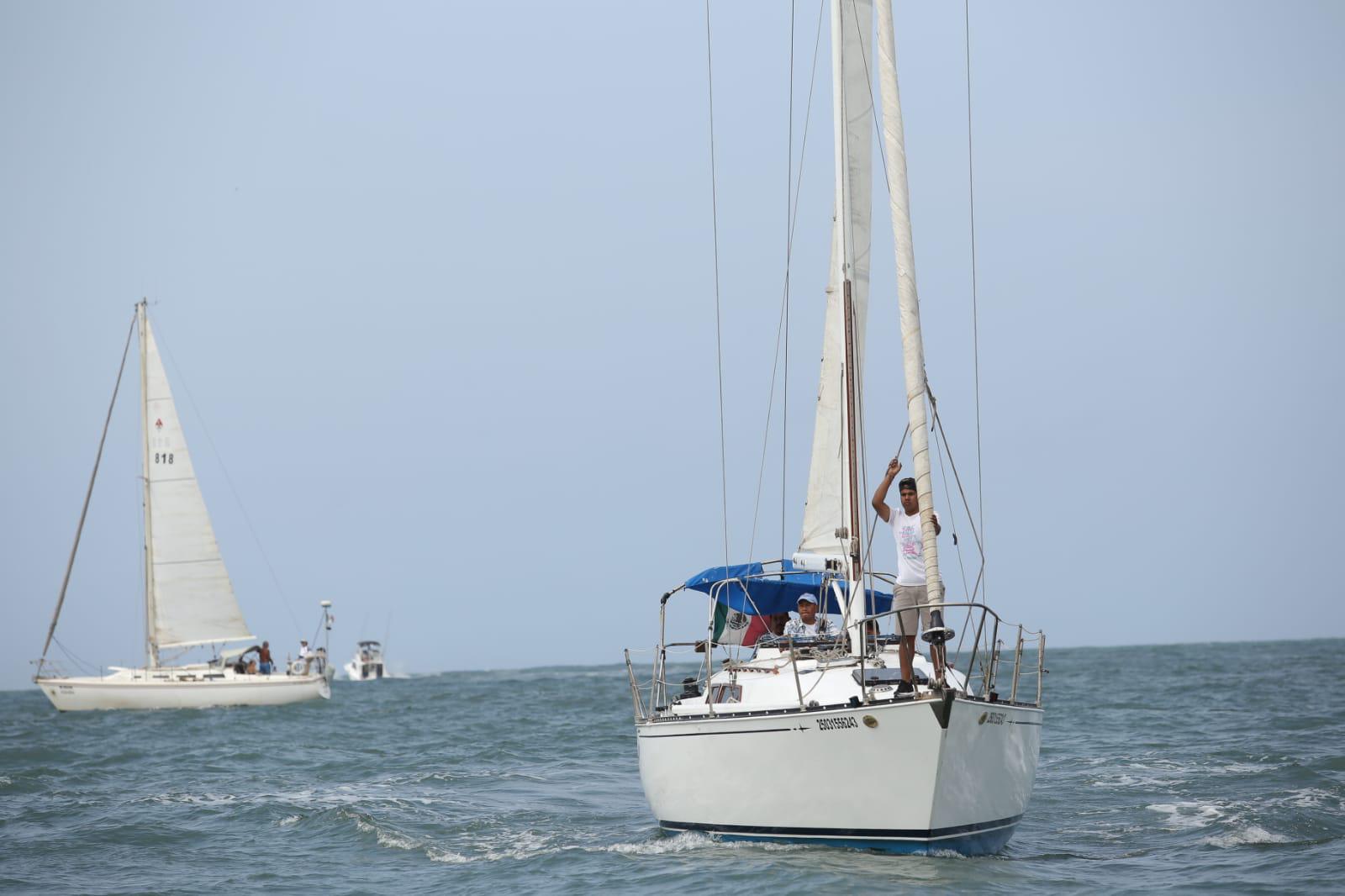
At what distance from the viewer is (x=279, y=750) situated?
92.3ft

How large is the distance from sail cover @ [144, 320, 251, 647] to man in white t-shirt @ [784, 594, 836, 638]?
33222 millimetres

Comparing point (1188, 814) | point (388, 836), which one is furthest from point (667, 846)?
point (1188, 814)

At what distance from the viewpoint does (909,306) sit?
12.5m

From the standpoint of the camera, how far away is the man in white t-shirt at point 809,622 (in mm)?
15711

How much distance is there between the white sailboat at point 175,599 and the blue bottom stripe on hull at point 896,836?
33416mm

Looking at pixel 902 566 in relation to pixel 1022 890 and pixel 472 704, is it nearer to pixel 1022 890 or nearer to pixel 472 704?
pixel 1022 890

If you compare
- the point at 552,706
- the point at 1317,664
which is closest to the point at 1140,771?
the point at 552,706

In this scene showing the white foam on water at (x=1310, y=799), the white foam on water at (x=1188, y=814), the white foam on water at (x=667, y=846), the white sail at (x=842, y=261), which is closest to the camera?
the white foam on water at (x=667, y=846)

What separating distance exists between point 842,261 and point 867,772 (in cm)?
582

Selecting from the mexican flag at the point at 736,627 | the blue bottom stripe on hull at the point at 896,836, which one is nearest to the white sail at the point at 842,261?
the mexican flag at the point at 736,627

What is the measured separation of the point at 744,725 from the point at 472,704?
36440 millimetres

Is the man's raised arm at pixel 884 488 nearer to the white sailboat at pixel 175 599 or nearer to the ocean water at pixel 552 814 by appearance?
the ocean water at pixel 552 814

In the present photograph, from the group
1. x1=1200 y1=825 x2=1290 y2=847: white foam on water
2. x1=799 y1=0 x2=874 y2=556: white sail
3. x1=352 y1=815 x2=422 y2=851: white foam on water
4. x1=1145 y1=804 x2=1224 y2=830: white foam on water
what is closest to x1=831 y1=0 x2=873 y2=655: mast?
x1=799 y1=0 x2=874 y2=556: white sail

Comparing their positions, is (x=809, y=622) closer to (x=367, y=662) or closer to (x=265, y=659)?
(x=265, y=659)
